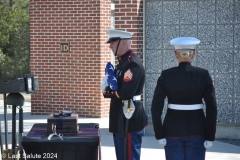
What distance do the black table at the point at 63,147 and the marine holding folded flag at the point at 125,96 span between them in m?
0.41

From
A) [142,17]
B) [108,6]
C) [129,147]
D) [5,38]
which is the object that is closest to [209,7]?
[142,17]

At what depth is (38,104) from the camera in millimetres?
14398

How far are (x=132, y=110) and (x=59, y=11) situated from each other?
7.81 meters

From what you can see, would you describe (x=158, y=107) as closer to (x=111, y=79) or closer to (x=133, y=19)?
(x=111, y=79)

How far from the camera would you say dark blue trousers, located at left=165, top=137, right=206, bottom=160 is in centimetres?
583

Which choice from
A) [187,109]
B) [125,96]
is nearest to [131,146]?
[125,96]

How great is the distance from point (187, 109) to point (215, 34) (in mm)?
5056

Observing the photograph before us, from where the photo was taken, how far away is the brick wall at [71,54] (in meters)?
13.9

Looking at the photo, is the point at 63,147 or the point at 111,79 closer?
the point at 63,147

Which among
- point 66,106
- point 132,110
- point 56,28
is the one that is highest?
point 56,28

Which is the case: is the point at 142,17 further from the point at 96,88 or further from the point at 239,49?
the point at 96,88

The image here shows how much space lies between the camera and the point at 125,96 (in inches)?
258

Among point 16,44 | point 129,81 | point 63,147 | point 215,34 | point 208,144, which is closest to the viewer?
point 208,144

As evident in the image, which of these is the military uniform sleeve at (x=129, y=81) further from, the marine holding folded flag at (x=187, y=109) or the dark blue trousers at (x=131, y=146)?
the marine holding folded flag at (x=187, y=109)
